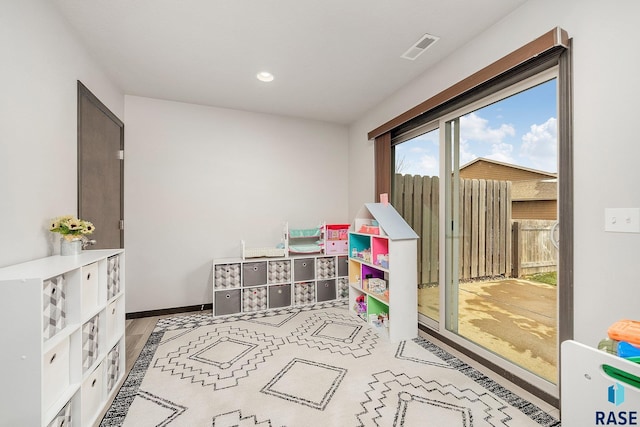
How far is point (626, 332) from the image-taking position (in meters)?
0.90

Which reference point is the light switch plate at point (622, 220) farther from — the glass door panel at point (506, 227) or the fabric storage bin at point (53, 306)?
the fabric storage bin at point (53, 306)

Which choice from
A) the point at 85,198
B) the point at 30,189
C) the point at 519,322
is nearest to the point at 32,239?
the point at 30,189

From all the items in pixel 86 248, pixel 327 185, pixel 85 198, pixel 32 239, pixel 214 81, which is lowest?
pixel 86 248

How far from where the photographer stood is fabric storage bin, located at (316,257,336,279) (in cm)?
378

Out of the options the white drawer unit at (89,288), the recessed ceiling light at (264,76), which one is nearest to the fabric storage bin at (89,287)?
the white drawer unit at (89,288)

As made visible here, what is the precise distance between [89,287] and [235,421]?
1.15 metres

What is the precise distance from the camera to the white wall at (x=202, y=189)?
3.32m

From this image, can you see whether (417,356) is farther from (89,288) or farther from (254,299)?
(89,288)

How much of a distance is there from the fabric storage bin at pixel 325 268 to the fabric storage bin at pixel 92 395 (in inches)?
95.6

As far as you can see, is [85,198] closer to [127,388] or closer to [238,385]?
[127,388]

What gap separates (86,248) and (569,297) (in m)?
3.55

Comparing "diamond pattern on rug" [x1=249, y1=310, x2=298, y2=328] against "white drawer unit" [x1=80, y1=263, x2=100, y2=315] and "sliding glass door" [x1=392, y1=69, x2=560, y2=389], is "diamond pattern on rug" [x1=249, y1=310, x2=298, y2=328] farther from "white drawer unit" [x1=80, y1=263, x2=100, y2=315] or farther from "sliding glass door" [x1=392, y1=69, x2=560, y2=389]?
"white drawer unit" [x1=80, y1=263, x2=100, y2=315]

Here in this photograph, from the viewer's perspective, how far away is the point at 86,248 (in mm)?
2418

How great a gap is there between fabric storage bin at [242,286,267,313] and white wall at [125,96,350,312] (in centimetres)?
53
